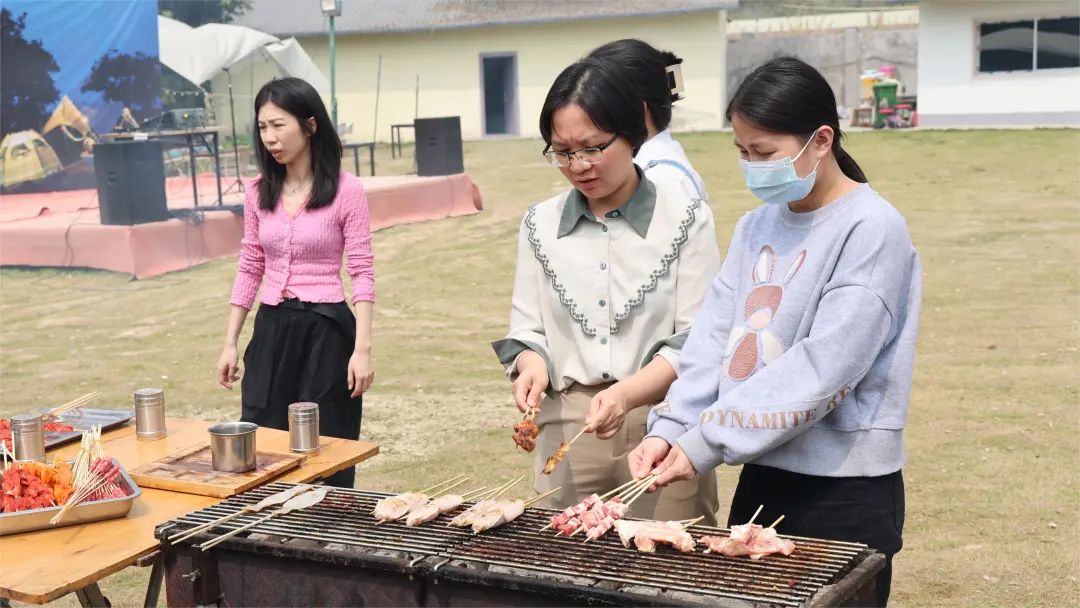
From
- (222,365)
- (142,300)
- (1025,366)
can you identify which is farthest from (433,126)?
(222,365)

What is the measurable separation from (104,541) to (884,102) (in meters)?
22.4

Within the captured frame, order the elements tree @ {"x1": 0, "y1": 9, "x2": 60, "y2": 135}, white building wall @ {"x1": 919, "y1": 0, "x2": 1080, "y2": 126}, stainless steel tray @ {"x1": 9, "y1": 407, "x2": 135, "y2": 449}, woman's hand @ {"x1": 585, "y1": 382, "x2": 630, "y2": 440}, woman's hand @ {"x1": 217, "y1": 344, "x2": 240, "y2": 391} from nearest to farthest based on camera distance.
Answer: woman's hand @ {"x1": 585, "y1": 382, "x2": 630, "y2": 440} < stainless steel tray @ {"x1": 9, "y1": 407, "x2": 135, "y2": 449} < woman's hand @ {"x1": 217, "y1": 344, "x2": 240, "y2": 391} < tree @ {"x1": 0, "y1": 9, "x2": 60, "y2": 135} < white building wall @ {"x1": 919, "y1": 0, "x2": 1080, "y2": 126}

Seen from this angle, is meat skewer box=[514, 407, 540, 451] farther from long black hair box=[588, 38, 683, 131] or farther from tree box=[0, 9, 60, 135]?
tree box=[0, 9, 60, 135]

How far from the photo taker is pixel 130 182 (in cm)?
1237

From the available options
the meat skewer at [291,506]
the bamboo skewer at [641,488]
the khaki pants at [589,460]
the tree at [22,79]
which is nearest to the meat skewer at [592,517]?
the bamboo skewer at [641,488]

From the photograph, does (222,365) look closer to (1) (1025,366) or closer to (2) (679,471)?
(2) (679,471)

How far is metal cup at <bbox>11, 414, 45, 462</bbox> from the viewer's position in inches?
Answer: 138

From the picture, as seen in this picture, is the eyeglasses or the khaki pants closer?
the eyeglasses

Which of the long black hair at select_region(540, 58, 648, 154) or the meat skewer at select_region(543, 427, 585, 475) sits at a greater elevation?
the long black hair at select_region(540, 58, 648, 154)

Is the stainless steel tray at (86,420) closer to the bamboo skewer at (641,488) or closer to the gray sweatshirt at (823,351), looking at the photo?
the bamboo skewer at (641,488)

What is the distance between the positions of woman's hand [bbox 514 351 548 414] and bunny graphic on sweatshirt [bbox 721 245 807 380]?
54 cm

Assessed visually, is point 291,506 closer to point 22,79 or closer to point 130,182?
point 130,182

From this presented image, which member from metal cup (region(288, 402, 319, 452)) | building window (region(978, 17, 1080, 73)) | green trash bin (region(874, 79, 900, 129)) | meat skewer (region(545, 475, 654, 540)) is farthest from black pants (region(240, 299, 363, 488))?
building window (region(978, 17, 1080, 73))

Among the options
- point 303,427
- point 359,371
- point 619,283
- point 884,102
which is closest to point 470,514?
point 619,283
